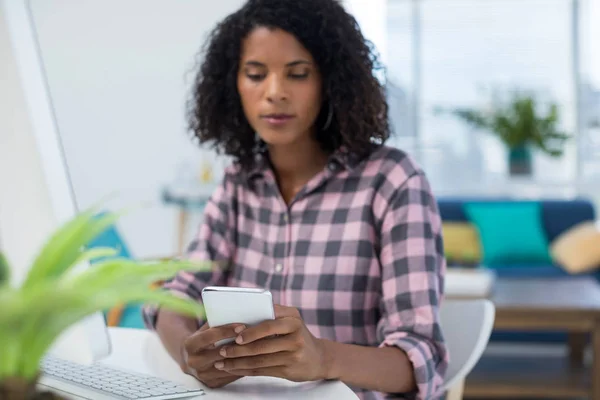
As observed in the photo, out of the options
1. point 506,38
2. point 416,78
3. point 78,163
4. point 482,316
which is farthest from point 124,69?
point 482,316

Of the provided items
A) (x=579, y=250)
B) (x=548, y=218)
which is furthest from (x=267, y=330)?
(x=548, y=218)

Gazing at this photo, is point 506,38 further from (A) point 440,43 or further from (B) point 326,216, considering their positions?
(B) point 326,216

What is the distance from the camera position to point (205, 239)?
5.69 feet

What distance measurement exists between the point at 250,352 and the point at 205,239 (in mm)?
609

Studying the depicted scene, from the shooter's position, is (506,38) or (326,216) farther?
(506,38)

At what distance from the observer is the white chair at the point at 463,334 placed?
59.5 inches

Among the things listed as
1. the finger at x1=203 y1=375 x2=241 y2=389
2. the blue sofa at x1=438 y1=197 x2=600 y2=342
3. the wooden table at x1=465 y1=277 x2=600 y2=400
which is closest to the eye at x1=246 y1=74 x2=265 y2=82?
the finger at x1=203 y1=375 x2=241 y2=389

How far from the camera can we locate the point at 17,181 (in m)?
1.13

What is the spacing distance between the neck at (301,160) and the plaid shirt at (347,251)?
0.04 meters

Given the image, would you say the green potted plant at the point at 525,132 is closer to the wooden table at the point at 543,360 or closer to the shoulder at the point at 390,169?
the wooden table at the point at 543,360

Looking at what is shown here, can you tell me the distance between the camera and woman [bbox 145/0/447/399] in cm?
144

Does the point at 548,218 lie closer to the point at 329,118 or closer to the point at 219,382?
the point at 329,118

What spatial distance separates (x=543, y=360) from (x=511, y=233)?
1.06 metres

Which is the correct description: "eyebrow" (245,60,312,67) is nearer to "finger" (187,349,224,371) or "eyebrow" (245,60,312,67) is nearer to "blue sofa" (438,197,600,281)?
"finger" (187,349,224,371)
